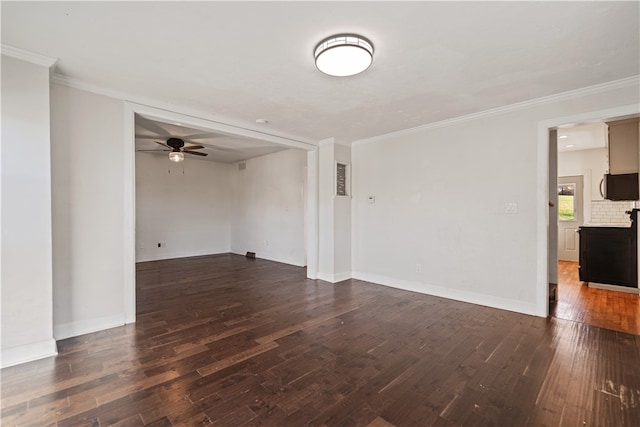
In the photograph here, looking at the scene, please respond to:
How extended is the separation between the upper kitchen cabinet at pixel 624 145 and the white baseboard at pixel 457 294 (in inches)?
121

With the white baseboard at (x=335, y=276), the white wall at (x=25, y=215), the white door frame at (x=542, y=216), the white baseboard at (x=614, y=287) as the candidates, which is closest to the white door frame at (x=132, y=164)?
the white wall at (x=25, y=215)

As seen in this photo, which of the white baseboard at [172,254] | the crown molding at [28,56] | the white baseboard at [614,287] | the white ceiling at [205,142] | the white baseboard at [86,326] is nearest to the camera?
the crown molding at [28,56]

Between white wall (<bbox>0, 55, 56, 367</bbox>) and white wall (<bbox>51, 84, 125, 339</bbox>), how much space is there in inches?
12.8

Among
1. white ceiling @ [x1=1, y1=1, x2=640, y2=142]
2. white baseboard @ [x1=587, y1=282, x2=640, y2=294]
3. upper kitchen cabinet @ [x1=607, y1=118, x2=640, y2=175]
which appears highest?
white ceiling @ [x1=1, y1=1, x2=640, y2=142]

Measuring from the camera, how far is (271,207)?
281 inches

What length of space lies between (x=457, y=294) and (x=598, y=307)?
169cm

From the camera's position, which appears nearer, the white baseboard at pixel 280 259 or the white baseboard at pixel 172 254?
the white baseboard at pixel 280 259

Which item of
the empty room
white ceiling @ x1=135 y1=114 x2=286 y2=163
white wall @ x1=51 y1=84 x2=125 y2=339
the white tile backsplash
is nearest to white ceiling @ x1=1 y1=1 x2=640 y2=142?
the empty room

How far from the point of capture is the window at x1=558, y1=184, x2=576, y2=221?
683 cm

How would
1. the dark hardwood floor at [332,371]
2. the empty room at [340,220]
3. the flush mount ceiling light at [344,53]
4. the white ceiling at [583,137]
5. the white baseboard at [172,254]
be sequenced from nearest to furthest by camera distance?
the dark hardwood floor at [332,371], the empty room at [340,220], the flush mount ceiling light at [344,53], the white ceiling at [583,137], the white baseboard at [172,254]

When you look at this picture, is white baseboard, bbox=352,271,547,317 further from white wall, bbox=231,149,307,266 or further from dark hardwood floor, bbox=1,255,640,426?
white wall, bbox=231,149,307,266

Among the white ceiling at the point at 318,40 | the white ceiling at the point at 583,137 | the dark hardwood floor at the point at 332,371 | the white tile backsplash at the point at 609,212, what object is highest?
the white ceiling at the point at 583,137

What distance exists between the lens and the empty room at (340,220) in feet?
6.06

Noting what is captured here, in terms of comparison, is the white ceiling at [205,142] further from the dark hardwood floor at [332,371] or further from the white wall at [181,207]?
the dark hardwood floor at [332,371]
